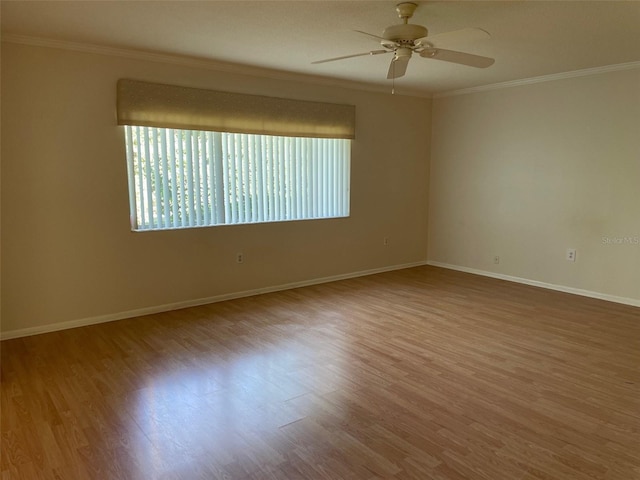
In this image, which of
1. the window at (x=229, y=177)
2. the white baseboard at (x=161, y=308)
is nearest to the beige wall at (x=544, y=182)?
the white baseboard at (x=161, y=308)

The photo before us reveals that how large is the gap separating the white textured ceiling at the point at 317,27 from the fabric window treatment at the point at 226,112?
1.15ft

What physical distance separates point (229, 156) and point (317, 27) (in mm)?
1773

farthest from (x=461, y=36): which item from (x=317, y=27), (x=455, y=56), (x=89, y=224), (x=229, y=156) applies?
(x=89, y=224)

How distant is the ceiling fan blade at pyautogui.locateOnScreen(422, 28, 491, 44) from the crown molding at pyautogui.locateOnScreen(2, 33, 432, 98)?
229 cm

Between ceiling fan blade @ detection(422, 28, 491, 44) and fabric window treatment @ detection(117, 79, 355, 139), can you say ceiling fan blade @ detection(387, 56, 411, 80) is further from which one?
fabric window treatment @ detection(117, 79, 355, 139)

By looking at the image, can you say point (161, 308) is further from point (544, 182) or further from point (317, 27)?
point (544, 182)

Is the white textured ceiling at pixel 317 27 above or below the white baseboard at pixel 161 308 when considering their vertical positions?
above

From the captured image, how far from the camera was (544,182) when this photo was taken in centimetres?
502

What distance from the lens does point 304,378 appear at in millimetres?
2859

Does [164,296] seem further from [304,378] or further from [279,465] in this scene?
[279,465]

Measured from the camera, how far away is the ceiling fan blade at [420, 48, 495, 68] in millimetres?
2898

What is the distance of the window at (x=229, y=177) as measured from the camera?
13.2 ft

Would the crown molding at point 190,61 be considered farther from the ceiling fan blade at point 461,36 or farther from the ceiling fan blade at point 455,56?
the ceiling fan blade at point 461,36

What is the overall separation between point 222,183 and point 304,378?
2334 mm
